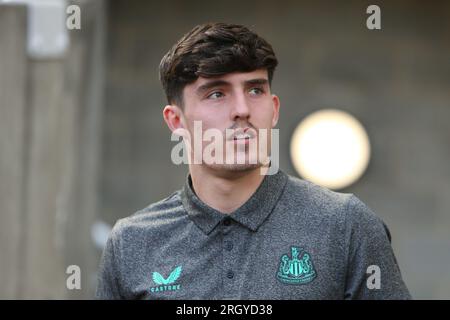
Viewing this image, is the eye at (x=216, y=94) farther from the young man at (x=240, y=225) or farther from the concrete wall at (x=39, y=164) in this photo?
the concrete wall at (x=39, y=164)

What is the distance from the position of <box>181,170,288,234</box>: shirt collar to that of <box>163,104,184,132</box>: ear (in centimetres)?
19

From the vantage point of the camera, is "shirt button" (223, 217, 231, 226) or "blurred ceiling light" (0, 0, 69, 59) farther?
"blurred ceiling light" (0, 0, 69, 59)

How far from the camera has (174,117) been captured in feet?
8.86

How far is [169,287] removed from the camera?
8.23 ft

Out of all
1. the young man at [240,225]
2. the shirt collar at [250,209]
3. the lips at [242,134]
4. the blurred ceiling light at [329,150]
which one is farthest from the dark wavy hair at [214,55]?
the blurred ceiling light at [329,150]

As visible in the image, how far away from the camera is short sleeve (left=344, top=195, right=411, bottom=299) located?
2426 mm

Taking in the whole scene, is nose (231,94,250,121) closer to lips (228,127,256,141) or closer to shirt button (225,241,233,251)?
lips (228,127,256,141)

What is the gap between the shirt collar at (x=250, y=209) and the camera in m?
2.55

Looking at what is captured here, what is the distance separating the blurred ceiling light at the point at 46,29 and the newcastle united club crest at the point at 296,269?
7.46 feet

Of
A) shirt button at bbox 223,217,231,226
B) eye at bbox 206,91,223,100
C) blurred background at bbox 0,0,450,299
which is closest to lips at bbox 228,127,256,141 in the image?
eye at bbox 206,91,223,100

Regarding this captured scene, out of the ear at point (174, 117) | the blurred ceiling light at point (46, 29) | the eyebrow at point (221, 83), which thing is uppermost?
the blurred ceiling light at point (46, 29)
